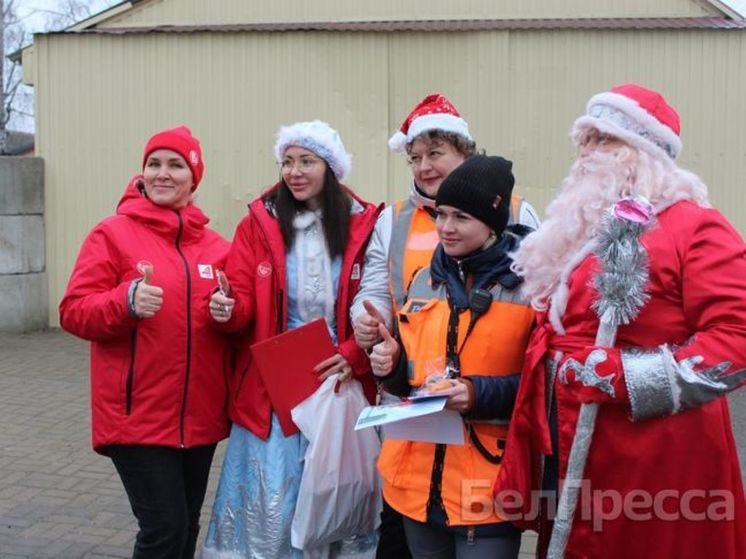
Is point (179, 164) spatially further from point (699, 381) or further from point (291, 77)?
point (291, 77)

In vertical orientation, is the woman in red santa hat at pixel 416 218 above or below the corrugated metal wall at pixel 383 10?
below

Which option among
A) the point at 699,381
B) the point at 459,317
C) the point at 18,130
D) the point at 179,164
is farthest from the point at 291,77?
the point at 18,130

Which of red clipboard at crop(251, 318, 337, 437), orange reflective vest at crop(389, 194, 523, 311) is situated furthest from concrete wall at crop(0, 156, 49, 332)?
orange reflective vest at crop(389, 194, 523, 311)

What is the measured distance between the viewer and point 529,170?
9.16 metres

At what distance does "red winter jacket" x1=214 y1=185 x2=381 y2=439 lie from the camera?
341cm

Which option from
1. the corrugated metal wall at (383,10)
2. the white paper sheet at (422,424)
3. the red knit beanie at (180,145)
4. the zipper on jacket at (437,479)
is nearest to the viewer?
the white paper sheet at (422,424)

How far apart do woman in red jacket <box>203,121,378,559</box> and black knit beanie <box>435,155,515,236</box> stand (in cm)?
77

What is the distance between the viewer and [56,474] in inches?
223

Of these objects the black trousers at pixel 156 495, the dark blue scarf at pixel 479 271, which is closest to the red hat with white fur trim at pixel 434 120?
the dark blue scarf at pixel 479 271

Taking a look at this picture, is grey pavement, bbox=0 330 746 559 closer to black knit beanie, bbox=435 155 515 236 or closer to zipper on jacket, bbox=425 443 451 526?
zipper on jacket, bbox=425 443 451 526

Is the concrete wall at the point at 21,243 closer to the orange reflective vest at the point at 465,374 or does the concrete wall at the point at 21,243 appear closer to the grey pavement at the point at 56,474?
the grey pavement at the point at 56,474

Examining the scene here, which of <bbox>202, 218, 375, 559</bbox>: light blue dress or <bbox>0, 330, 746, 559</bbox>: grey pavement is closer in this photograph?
<bbox>202, 218, 375, 559</bbox>: light blue dress

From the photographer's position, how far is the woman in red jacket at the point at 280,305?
342cm

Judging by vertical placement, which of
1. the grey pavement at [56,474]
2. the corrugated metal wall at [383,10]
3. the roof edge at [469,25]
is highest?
the corrugated metal wall at [383,10]
